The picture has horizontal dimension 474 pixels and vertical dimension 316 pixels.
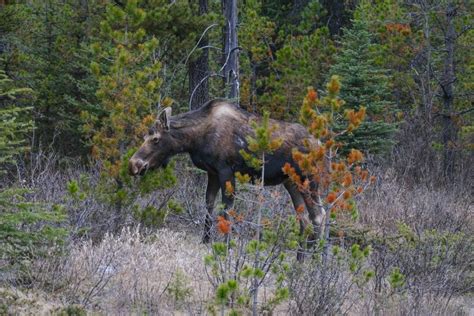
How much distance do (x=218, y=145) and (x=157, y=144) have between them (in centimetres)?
86

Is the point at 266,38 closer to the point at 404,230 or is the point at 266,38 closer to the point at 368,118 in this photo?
the point at 368,118

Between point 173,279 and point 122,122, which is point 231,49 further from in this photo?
→ point 173,279

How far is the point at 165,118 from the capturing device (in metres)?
10.6

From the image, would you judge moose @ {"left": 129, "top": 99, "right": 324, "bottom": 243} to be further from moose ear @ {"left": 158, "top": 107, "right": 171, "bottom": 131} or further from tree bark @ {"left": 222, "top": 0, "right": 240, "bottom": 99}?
tree bark @ {"left": 222, "top": 0, "right": 240, "bottom": 99}

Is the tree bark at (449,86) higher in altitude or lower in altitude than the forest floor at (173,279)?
higher

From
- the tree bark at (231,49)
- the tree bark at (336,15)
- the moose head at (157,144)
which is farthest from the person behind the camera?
the tree bark at (336,15)

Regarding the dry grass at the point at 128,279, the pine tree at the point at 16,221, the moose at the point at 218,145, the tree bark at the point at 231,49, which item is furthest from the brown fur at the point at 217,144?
the tree bark at the point at 231,49

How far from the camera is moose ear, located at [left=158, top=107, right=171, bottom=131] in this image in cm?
1060

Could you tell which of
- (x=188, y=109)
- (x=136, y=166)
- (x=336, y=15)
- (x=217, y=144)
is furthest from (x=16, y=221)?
(x=336, y=15)

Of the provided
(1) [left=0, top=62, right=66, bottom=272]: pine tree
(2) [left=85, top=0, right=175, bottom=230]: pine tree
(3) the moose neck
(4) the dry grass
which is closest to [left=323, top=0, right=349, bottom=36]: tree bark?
(2) [left=85, top=0, right=175, bottom=230]: pine tree

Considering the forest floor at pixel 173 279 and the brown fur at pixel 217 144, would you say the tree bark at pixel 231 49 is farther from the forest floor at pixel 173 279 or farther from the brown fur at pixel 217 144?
the forest floor at pixel 173 279

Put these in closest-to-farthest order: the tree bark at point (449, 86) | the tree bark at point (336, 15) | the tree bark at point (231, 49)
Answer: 1. the tree bark at point (231, 49)
2. the tree bark at point (449, 86)
3. the tree bark at point (336, 15)

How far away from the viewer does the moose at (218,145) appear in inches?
411

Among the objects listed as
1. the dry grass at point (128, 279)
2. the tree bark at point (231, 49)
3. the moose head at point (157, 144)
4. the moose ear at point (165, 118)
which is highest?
the tree bark at point (231, 49)
